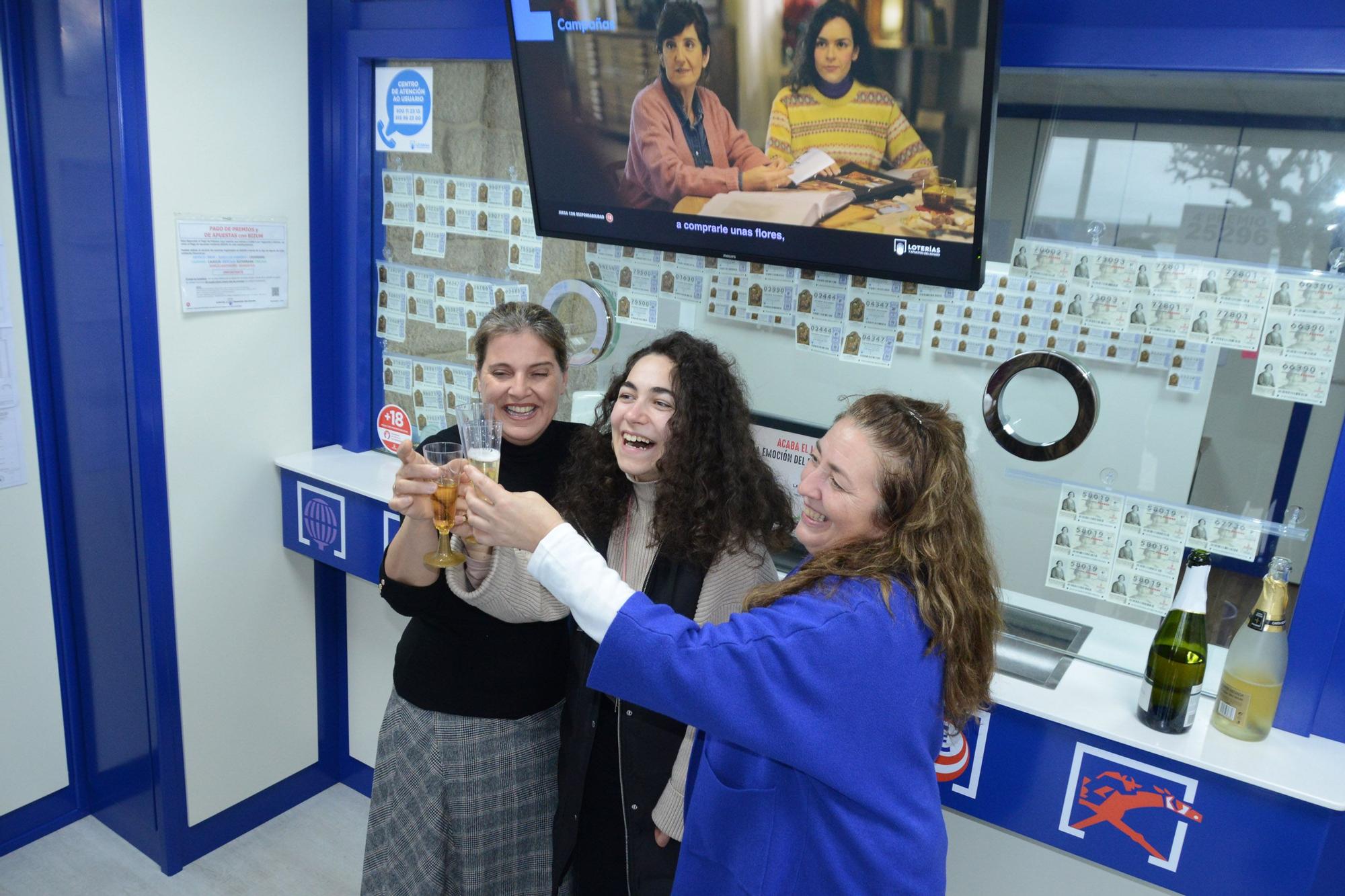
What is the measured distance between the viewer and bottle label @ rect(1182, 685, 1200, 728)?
66.2 inches

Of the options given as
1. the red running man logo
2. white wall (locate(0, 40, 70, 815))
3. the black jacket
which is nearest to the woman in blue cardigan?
the black jacket

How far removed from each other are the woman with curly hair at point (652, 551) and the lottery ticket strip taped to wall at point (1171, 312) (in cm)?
64

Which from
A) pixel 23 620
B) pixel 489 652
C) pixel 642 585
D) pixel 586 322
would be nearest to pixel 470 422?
pixel 642 585

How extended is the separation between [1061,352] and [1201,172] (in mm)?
413

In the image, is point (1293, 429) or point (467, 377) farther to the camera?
point (467, 377)

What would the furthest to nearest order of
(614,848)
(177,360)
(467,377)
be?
(467,377) < (177,360) < (614,848)

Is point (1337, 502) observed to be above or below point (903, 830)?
above

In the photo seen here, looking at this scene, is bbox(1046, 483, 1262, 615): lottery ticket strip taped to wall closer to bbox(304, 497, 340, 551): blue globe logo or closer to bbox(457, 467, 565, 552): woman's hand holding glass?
bbox(457, 467, 565, 552): woman's hand holding glass

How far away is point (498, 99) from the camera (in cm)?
255

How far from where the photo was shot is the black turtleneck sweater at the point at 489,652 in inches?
74.3

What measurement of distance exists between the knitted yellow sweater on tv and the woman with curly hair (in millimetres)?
471

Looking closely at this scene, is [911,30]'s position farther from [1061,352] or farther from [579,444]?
[579,444]

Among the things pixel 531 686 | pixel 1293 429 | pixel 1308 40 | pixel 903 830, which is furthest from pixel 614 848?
pixel 1308 40

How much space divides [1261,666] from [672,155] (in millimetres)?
1547
